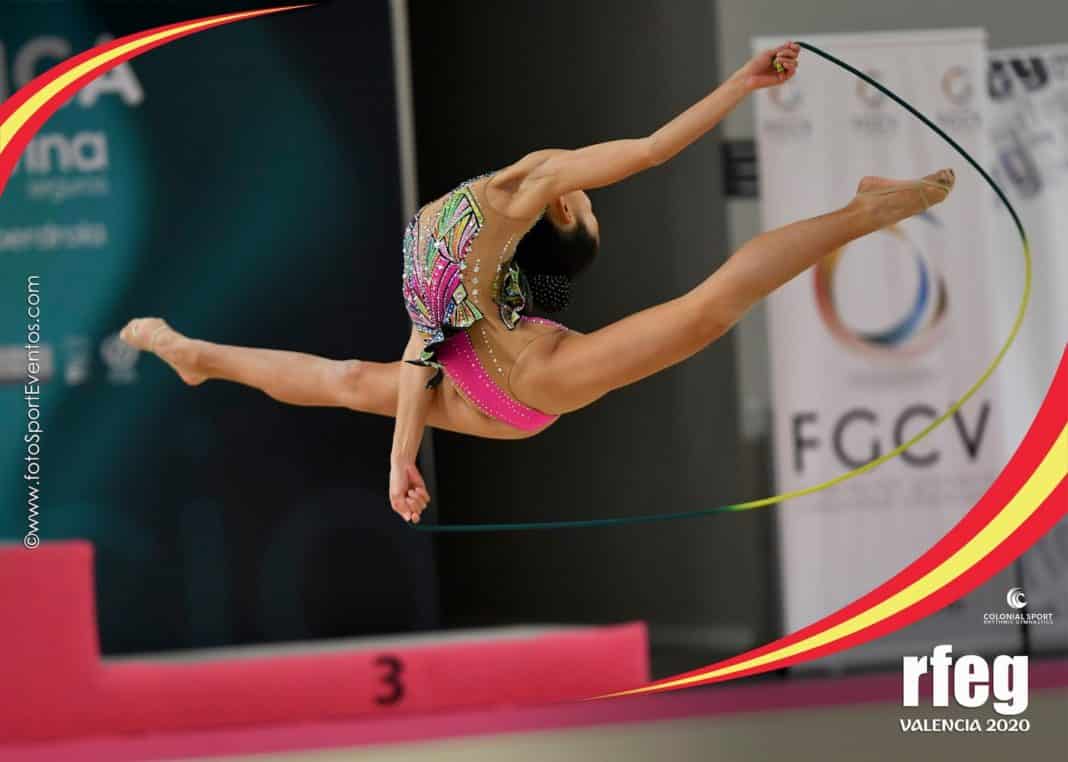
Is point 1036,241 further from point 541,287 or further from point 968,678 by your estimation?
point 541,287

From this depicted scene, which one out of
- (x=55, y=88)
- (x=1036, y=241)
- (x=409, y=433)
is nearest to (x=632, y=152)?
(x=409, y=433)

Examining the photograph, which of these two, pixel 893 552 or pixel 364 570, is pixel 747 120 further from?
pixel 364 570

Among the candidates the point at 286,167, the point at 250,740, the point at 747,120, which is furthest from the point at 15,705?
the point at 747,120

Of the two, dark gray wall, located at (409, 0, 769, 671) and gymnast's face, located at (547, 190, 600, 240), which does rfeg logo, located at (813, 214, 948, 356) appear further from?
gymnast's face, located at (547, 190, 600, 240)

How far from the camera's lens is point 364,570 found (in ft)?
13.1

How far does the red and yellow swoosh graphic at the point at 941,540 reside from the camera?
7.52ft

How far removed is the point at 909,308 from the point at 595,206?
154cm

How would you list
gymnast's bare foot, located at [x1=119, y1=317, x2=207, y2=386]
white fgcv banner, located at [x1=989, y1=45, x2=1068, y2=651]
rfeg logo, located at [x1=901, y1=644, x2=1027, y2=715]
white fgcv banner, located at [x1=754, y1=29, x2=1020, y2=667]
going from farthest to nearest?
white fgcv banner, located at [x1=989, y1=45, x2=1068, y2=651]
rfeg logo, located at [x1=901, y1=644, x2=1027, y2=715]
white fgcv banner, located at [x1=754, y1=29, x2=1020, y2=667]
gymnast's bare foot, located at [x1=119, y1=317, x2=207, y2=386]

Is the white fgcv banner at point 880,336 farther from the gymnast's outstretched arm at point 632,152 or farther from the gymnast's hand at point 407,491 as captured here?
the gymnast's hand at point 407,491

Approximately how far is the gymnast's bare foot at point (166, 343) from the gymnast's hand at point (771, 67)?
85 cm

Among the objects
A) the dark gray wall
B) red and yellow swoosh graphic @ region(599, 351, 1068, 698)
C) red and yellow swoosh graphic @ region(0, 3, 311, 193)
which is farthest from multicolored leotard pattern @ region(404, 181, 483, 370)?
red and yellow swoosh graphic @ region(599, 351, 1068, 698)

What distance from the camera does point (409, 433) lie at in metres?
1.74

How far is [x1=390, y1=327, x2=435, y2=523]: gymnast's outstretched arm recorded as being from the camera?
1.74 metres

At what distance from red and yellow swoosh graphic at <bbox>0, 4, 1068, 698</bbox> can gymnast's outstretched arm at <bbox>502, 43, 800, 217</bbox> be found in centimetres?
90
